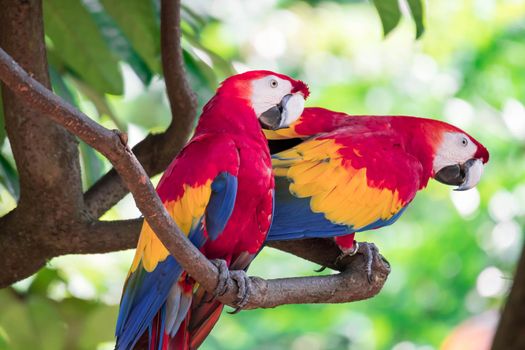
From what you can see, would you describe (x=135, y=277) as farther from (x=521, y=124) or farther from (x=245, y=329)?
(x=245, y=329)

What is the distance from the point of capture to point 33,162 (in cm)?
92

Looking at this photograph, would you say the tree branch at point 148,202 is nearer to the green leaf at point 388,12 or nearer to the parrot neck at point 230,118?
the parrot neck at point 230,118

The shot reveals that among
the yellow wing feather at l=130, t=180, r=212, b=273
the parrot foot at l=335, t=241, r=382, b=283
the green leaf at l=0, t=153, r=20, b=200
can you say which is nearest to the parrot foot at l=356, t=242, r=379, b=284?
the parrot foot at l=335, t=241, r=382, b=283

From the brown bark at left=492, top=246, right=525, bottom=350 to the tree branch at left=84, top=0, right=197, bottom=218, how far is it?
0.72 meters

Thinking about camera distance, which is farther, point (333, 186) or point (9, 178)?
point (9, 178)

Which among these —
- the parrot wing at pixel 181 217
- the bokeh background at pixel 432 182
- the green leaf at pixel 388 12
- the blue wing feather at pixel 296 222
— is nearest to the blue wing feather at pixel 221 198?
the parrot wing at pixel 181 217

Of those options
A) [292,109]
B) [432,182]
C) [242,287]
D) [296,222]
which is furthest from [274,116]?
[432,182]

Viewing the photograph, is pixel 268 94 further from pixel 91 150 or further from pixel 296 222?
pixel 91 150

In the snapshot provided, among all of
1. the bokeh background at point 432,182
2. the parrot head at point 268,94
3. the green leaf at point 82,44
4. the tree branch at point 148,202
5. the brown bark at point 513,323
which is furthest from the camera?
the bokeh background at point 432,182

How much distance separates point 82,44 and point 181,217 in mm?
393

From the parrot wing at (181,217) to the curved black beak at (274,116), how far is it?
0.36 ft

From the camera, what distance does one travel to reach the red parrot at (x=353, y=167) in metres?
0.99

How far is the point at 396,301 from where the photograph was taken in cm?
290

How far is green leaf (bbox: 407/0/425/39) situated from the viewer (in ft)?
3.37
